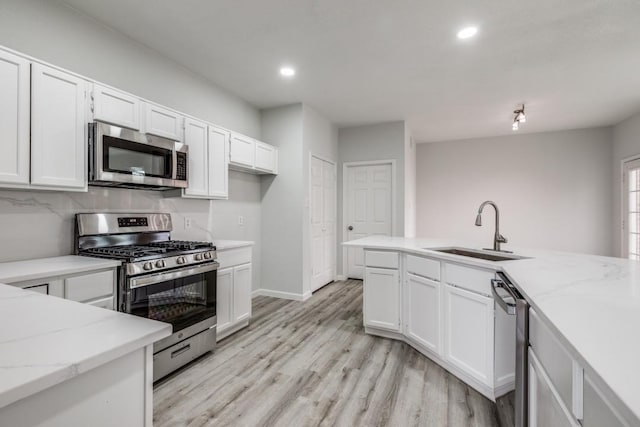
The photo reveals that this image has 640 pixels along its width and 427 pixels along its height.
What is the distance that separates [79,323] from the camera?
755 mm

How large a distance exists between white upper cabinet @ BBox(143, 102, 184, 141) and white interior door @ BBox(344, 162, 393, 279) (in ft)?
10.6

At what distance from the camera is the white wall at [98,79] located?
1.94 metres

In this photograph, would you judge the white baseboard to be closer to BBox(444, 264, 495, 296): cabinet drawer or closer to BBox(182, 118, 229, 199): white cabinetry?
BBox(182, 118, 229, 199): white cabinetry

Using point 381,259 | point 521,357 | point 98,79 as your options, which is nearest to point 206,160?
point 98,79

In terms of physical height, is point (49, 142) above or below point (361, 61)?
below

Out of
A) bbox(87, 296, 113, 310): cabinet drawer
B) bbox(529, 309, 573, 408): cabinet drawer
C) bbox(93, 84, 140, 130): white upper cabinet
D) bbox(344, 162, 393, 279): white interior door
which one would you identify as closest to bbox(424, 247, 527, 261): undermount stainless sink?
bbox(529, 309, 573, 408): cabinet drawer

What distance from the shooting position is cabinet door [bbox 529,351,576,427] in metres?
0.87

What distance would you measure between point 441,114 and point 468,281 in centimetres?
343

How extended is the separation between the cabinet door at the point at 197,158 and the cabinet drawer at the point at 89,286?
112cm

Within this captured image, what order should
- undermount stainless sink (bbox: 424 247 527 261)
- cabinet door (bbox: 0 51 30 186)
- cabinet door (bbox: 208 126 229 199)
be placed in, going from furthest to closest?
cabinet door (bbox: 208 126 229 199) < undermount stainless sink (bbox: 424 247 527 261) < cabinet door (bbox: 0 51 30 186)

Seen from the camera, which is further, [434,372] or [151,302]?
[434,372]

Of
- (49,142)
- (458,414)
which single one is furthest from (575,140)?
(49,142)

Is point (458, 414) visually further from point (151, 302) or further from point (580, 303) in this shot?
point (151, 302)

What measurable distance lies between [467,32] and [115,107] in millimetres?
2869
